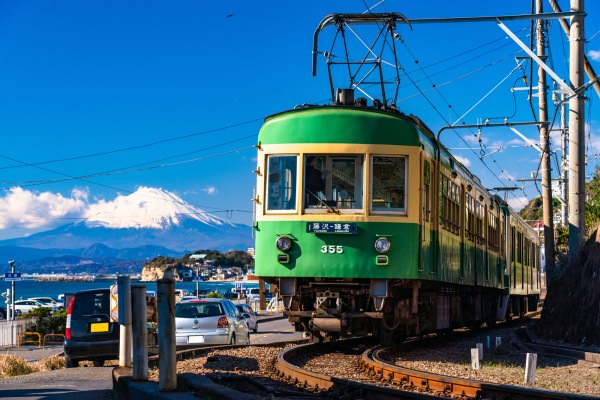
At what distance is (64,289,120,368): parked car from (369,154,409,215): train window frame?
5.32 m

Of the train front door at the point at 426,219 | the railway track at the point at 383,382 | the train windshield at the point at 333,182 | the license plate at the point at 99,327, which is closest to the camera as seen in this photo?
the railway track at the point at 383,382

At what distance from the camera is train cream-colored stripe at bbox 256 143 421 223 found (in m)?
13.5

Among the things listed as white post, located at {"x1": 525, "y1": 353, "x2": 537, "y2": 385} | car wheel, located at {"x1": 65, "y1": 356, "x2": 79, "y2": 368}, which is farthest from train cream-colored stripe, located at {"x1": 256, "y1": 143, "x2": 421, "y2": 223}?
car wheel, located at {"x1": 65, "y1": 356, "x2": 79, "y2": 368}

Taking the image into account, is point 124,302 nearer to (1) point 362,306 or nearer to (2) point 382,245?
(2) point 382,245

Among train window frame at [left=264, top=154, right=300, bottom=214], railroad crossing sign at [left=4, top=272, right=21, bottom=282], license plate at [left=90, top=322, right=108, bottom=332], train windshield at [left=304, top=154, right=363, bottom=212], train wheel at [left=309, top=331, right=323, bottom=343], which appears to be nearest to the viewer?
train windshield at [left=304, top=154, right=363, bottom=212]

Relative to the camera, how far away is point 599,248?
58.8ft

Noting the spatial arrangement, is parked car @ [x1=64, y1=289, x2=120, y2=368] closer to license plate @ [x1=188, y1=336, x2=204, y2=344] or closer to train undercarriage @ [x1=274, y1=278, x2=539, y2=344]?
license plate @ [x1=188, y1=336, x2=204, y2=344]

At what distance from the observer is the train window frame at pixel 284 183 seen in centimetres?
1373

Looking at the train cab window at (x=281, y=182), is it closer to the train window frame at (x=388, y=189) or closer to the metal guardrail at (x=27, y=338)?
the train window frame at (x=388, y=189)

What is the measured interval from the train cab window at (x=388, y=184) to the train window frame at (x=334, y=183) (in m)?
0.21

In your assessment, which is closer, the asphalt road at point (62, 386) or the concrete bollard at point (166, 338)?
the concrete bollard at point (166, 338)

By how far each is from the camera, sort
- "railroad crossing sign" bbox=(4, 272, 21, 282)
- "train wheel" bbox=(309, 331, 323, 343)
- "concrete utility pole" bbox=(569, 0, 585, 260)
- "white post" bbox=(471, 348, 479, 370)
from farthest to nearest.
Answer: "railroad crossing sign" bbox=(4, 272, 21, 282), "concrete utility pole" bbox=(569, 0, 585, 260), "train wheel" bbox=(309, 331, 323, 343), "white post" bbox=(471, 348, 479, 370)

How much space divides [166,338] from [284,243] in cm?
520

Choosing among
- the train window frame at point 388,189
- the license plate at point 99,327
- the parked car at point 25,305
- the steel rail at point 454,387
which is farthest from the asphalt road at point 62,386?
the parked car at point 25,305
